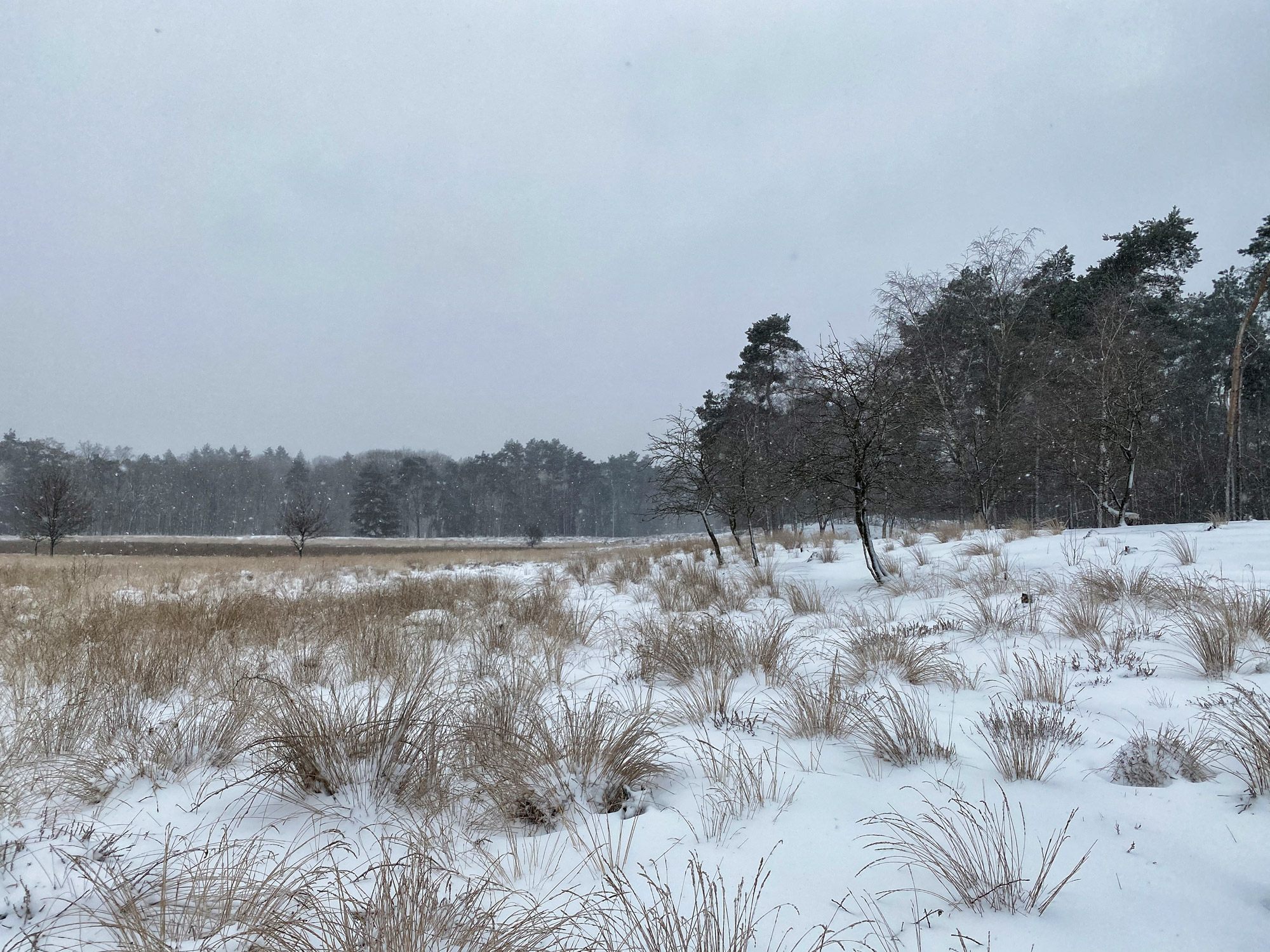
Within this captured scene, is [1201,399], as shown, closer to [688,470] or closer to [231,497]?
[688,470]

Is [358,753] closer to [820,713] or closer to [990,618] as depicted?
[820,713]

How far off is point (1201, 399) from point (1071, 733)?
37.2 meters

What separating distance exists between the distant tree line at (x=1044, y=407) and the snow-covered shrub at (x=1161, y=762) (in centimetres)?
599

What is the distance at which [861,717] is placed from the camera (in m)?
2.54

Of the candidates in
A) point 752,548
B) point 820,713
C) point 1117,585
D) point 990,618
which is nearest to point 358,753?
point 820,713

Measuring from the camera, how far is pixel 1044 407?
19.7 m

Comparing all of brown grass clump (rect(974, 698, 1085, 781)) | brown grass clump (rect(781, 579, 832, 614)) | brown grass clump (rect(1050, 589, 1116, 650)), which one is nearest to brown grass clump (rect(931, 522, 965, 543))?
brown grass clump (rect(781, 579, 832, 614))

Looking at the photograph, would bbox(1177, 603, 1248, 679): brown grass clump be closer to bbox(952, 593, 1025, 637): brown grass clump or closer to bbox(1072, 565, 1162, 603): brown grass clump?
bbox(1072, 565, 1162, 603): brown grass clump

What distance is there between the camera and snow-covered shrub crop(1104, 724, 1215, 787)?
6.43ft

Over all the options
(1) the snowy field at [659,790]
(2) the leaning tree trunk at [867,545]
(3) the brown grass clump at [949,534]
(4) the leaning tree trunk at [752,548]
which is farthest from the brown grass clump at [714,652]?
(3) the brown grass clump at [949,534]

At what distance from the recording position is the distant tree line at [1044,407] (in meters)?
12.6

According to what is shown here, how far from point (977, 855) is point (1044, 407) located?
77.7 ft

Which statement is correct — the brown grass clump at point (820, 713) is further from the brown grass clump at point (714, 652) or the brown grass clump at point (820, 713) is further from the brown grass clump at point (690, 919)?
the brown grass clump at point (690, 919)

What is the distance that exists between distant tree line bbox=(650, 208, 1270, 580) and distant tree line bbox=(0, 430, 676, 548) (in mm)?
44566
